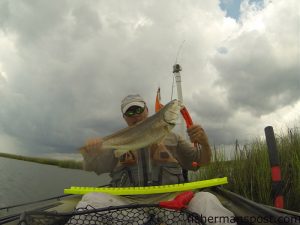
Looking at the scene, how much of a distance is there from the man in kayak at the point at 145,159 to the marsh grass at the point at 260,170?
2.71 meters

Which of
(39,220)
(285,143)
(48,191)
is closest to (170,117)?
(39,220)

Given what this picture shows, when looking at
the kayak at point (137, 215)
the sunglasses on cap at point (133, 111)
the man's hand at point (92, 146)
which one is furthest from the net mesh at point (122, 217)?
the sunglasses on cap at point (133, 111)

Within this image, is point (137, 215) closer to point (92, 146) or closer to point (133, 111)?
point (92, 146)

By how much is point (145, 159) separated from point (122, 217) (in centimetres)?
134

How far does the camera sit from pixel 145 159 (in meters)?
4.43

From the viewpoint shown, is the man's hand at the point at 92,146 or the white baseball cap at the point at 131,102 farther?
the white baseball cap at the point at 131,102

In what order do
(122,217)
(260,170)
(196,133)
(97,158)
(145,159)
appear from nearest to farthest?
(122,217)
(196,133)
(145,159)
(97,158)
(260,170)

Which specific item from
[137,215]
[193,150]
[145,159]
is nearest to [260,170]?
[193,150]

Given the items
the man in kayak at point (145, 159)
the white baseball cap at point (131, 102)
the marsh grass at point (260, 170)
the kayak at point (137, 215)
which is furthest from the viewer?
the marsh grass at point (260, 170)

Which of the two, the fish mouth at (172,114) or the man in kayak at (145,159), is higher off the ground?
the fish mouth at (172,114)

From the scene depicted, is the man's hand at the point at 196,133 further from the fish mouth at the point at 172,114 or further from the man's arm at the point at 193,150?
the fish mouth at the point at 172,114

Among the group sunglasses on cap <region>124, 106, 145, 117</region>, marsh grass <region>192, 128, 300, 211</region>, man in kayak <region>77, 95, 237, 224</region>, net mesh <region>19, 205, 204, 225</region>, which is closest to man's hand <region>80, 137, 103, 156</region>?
man in kayak <region>77, 95, 237, 224</region>

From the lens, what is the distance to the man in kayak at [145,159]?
4312 millimetres

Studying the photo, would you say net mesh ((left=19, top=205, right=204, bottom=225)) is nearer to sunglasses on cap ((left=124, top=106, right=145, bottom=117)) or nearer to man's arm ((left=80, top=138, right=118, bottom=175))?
man's arm ((left=80, top=138, right=118, bottom=175))
